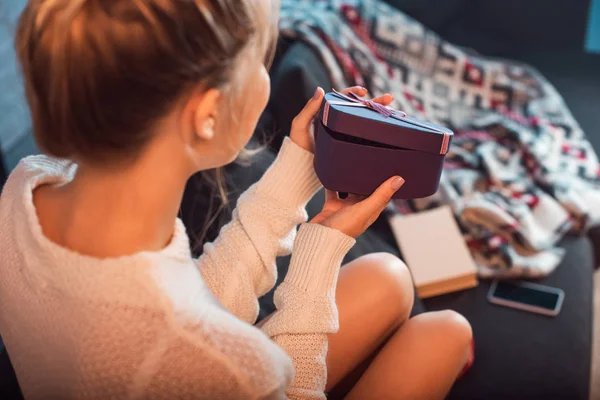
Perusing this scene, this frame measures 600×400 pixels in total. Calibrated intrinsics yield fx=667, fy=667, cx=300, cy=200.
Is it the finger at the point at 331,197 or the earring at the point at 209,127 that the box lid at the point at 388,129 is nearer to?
the finger at the point at 331,197

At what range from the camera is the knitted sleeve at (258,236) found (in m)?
0.98

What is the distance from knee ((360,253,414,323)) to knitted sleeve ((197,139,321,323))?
0.16 meters

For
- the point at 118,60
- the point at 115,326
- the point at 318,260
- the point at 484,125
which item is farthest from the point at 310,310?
the point at 484,125

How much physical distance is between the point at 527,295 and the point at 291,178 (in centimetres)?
74

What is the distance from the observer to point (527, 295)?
59.0 inches

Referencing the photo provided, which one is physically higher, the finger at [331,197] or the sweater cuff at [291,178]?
the sweater cuff at [291,178]

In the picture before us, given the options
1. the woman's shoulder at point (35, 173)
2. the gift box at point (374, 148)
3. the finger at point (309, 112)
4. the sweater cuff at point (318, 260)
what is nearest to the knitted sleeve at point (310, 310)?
the sweater cuff at point (318, 260)

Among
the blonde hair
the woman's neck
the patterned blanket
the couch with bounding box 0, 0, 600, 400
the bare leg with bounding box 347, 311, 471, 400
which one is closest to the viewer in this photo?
the blonde hair

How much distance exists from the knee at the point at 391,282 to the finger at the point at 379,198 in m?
0.19

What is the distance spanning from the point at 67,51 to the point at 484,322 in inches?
43.0

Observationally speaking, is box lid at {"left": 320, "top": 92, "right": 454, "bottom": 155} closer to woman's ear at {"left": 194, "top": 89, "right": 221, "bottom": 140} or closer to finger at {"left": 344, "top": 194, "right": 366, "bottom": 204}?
finger at {"left": 344, "top": 194, "right": 366, "bottom": 204}

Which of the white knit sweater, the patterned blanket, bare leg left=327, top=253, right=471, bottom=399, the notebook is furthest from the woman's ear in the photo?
the patterned blanket

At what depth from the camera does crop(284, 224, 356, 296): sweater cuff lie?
2.94 ft

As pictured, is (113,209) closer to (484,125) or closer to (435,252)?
(435,252)
